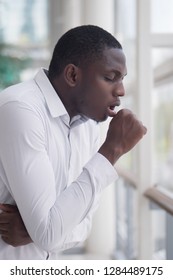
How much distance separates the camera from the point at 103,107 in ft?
3.93

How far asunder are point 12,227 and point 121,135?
33cm

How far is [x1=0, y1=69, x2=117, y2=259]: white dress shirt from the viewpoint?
3.47 feet

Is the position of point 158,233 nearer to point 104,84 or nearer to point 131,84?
point 131,84

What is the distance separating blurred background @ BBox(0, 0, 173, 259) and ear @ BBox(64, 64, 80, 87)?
984mm

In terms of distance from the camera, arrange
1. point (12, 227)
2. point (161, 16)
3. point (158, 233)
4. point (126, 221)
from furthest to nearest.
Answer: point (126, 221)
point (158, 233)
point (161, 16)
point (12, 227)

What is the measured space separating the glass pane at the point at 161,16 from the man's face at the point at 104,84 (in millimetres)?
1541

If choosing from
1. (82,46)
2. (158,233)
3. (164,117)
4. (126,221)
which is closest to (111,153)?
(82,46)

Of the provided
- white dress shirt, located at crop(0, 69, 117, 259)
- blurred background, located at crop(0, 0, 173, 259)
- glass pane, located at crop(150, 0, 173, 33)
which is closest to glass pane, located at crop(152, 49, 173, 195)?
blurred background, located at crop(0, 0, 173, 259)

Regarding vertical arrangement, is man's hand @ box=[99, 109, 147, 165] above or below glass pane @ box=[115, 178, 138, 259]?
above

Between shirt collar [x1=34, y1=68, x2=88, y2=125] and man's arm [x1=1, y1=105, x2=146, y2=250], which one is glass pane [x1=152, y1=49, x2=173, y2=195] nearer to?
shirt collar [x1=34, y1=68, x2=88, y2=125]

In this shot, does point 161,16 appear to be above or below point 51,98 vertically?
below

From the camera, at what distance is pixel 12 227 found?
1.16m

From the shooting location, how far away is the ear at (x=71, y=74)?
120 cm
